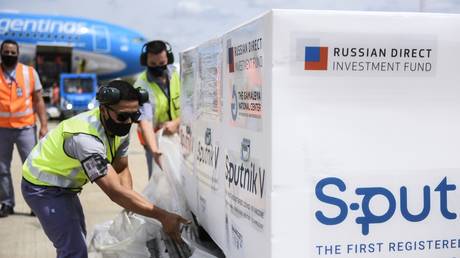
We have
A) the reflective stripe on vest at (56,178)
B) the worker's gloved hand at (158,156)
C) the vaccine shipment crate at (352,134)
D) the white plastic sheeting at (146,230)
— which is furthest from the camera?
the worker's gloved hand at (158,156)

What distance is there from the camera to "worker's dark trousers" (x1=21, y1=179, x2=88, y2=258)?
3.23 metres

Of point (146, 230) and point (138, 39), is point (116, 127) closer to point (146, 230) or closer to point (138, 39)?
point (146, 230)

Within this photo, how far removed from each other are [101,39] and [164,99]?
89.2ft

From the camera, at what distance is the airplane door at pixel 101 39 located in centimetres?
3092

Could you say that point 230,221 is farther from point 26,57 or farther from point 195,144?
point 26,57

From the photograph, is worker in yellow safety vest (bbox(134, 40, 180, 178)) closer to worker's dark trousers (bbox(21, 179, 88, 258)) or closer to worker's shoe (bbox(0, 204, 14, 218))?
worker's dark trousers (bbox(21, 179, 88, 258))

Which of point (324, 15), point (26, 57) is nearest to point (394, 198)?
point (324, 15)

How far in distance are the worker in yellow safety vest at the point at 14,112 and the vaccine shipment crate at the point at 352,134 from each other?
455 cm

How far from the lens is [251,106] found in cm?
224

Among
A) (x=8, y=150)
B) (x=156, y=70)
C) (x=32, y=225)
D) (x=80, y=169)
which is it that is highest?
(x=156, y=70)

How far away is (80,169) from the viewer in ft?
10.6

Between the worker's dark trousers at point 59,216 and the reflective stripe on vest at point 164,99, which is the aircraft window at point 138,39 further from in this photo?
the worker's dark trousers at point 59,216

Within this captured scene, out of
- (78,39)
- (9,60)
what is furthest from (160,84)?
(78,39)

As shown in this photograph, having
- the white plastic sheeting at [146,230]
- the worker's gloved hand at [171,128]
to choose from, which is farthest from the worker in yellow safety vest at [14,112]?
the white plastic sheeting at [146,230]
